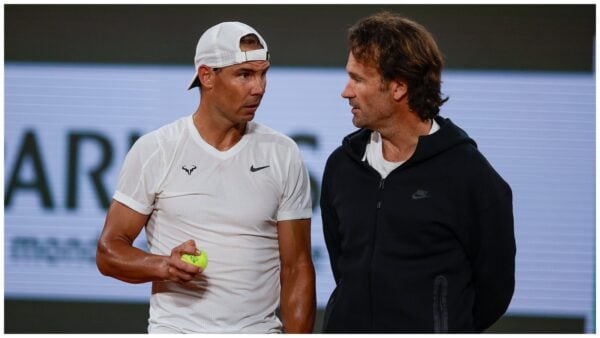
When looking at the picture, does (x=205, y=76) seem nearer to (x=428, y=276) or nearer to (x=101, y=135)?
(x=428, y=276)

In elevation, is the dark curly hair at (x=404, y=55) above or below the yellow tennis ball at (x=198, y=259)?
above

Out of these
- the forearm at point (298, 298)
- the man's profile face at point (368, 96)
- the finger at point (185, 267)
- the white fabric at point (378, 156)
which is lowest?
the forearm at point (298, 298)

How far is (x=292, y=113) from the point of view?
502cm

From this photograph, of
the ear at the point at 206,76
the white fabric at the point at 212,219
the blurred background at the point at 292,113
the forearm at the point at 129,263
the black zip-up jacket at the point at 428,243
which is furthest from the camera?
the blurred background at the point at 292,113

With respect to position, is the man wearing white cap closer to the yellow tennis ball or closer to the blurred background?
the yellow tennis ball

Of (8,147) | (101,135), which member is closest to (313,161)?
(101,135)

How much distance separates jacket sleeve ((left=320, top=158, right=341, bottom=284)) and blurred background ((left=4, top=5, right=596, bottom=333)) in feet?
6.62

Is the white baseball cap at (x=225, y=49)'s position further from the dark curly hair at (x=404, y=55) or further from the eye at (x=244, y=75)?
the dark curly hair at (x=404, y=55)

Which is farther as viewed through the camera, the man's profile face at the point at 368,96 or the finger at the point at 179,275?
the man's profile face at the point at 368,96

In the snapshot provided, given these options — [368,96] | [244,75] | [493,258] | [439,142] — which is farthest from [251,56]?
[493,258]

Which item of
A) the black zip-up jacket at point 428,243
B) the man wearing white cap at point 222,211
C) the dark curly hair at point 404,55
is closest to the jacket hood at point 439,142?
the black zip-up jacket at point 428,243

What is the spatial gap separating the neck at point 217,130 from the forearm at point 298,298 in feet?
1.51

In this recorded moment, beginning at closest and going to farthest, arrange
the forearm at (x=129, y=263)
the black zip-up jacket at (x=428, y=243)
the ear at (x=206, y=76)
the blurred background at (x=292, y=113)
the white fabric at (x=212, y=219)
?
the black zip-up jacket at (x=428, y=243) → the forearm at (x=129, y=263) → the white fabric at (x=212, y=219) → the ear at (x=206, y=76) → the blurred background at (x=292, y=113)

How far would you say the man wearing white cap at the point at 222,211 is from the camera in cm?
288
